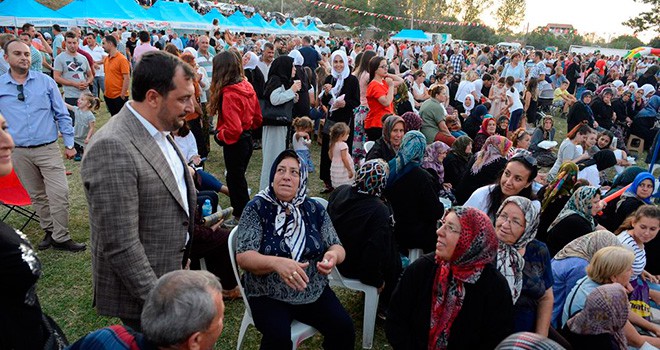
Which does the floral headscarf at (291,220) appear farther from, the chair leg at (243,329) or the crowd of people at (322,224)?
the chair leg at (243,329)

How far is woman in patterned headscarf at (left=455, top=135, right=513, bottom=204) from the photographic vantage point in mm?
4613

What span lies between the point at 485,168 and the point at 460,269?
262 cm

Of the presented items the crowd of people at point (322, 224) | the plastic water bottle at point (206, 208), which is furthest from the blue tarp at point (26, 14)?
the plastic water bottle at point (206, 208)

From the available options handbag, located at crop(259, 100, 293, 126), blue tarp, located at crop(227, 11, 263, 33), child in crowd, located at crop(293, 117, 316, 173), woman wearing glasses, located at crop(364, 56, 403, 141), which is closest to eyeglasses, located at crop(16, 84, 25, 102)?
handbag, located at crop(259, 100, 293, 126)

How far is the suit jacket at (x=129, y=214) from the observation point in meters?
1.71

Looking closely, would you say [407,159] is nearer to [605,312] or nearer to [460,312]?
[460,312]

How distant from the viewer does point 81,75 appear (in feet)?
23.7

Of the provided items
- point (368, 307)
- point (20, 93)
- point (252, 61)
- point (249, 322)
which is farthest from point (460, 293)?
point (252, 61)

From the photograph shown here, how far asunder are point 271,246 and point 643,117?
36.8 ft

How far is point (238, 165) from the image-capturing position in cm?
466

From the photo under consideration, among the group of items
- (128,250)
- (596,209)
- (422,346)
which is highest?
(128,250)

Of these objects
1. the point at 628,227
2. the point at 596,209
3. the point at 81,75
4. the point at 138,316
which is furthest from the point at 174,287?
the point at 81,75

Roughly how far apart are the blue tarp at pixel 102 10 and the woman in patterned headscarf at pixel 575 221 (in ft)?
53.5

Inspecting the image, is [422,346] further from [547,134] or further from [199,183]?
[547,134]
